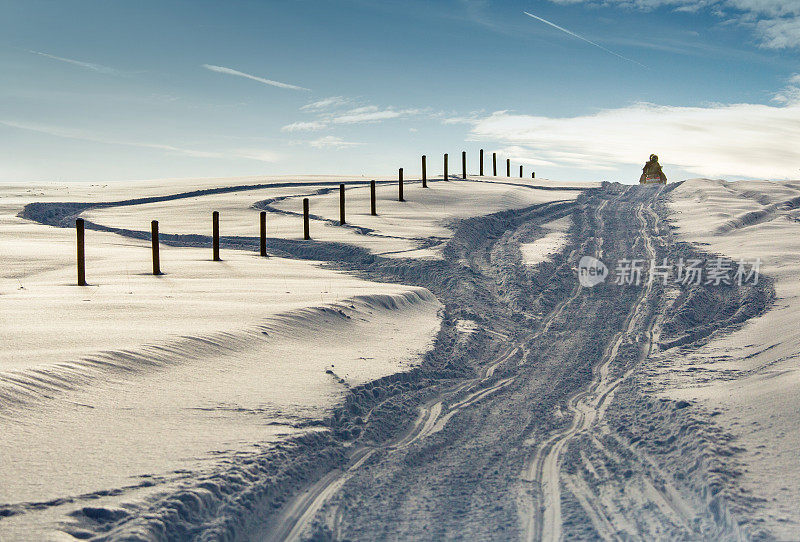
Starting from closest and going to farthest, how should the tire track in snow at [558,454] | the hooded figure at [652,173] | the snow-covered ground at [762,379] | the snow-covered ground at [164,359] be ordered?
the tire track in snow at [558,454], the snow-covered ground at [164,359], the snow-covered ground at [762,379], the hooded figure at [652,173]

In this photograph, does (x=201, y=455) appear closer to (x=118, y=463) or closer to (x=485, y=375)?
(x=118, y=463)

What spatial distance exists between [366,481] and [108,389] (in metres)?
2.75

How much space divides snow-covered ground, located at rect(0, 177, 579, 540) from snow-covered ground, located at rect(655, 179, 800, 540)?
3.64 metres

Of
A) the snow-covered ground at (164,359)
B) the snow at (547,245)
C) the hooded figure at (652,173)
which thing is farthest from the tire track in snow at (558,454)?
the hooded figure at (652,173)

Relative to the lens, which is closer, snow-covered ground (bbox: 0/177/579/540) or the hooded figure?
snow-covered ground (bbox: 0/177/579/540)

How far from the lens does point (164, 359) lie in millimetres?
7523

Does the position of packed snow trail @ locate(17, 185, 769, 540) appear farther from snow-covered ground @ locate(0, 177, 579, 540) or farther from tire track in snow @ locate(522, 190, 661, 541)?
snow-covered ground @ locate(0, 177, 579, 540)

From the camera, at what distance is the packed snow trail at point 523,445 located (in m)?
4.84

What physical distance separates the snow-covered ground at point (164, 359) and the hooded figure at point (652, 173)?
1801cm

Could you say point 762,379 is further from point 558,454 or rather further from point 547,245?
point 547,245

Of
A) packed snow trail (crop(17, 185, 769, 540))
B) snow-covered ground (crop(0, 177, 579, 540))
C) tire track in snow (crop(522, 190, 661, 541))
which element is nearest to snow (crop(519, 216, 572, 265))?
snow-covered ground (crop(0, 177, 579, 540))

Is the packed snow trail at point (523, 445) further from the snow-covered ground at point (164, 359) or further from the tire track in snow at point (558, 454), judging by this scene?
the snow-covered ground at point (164, 359)

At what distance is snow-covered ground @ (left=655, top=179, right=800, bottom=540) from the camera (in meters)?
5.23

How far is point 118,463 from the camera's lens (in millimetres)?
5066
